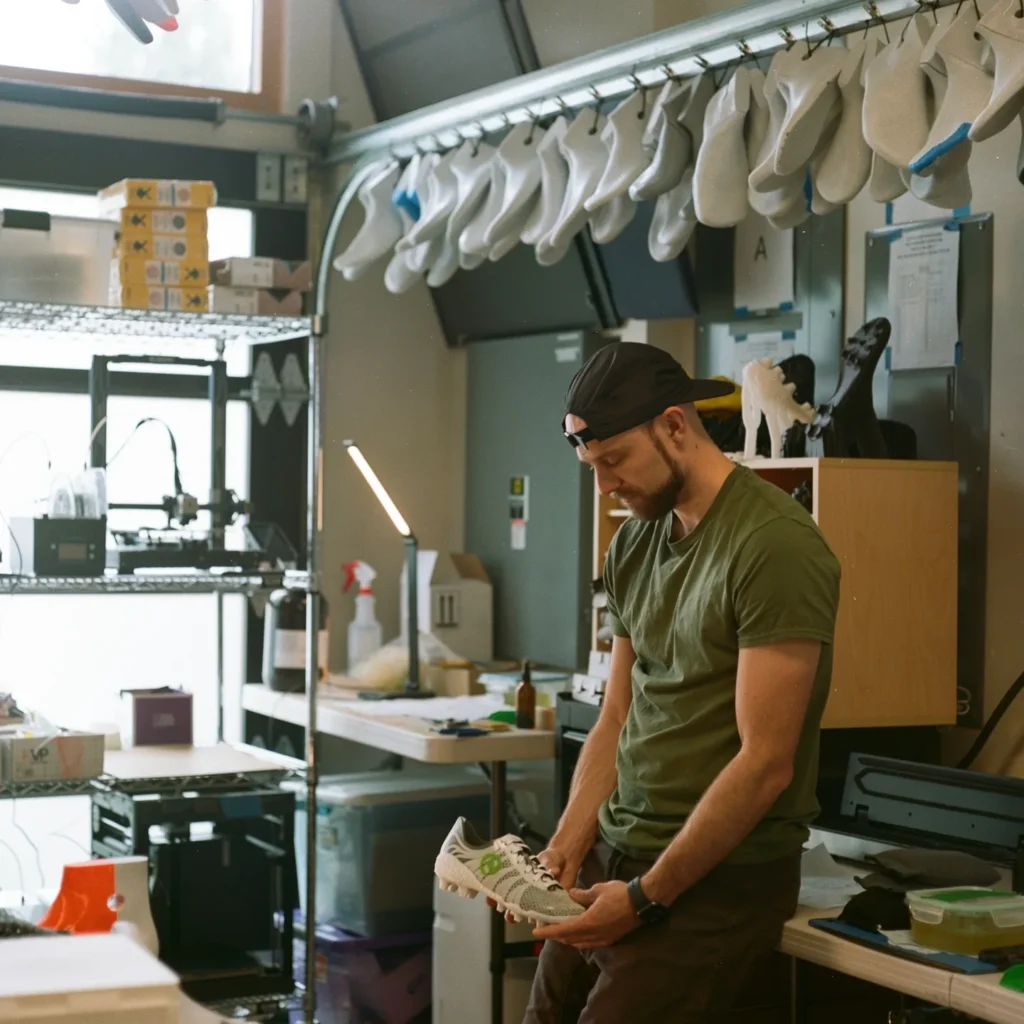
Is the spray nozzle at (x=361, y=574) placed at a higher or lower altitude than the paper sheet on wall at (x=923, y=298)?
lower

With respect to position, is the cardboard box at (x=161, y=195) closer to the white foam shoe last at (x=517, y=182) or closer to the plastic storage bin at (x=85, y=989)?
the white foam shoe last at (x=517, y=182)

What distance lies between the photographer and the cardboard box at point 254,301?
3.14 meters

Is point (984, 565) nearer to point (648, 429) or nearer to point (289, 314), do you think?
point (648, 429)

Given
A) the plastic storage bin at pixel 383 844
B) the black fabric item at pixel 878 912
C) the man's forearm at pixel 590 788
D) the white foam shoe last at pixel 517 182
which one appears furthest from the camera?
the plastic storage bin at pixel 383 844

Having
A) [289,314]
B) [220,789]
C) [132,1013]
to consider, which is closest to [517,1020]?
[220,789]

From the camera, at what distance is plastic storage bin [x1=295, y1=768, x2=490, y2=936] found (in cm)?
379

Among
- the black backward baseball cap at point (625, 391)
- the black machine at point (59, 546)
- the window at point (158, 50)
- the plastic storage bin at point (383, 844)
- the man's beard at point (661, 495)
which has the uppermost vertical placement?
the window at point (158, 50)

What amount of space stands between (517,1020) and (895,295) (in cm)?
169

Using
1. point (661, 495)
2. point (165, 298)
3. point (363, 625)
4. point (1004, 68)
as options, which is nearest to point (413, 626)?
point (363, 625)

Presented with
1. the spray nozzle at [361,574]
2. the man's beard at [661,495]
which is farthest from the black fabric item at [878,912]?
the spray nozzle at [361,574]

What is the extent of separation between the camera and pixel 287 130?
439cm

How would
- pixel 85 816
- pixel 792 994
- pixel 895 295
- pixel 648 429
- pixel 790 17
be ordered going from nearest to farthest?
1. pixel 648 429
2. pixel 792 994
3. pixel 790 17
4. pixel 895 295
5. pixel 85 816

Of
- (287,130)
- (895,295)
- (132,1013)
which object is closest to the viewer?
(132,1013)

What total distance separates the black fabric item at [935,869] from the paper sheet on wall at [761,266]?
59.6 inches
